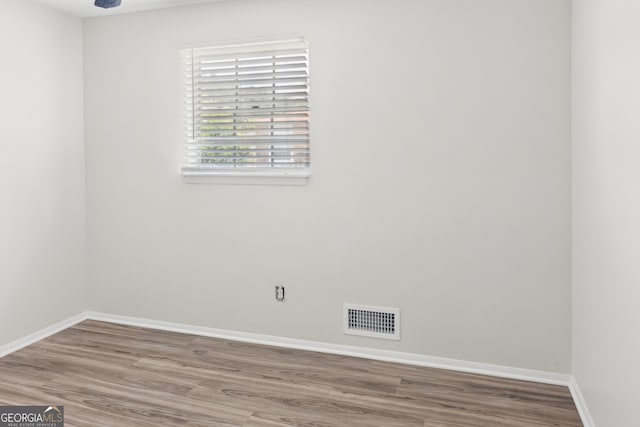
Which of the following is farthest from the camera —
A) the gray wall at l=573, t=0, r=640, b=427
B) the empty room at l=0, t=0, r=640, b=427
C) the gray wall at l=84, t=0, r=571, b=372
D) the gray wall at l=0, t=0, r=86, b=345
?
the gray wall at l=0, t=0, r=86, b=345

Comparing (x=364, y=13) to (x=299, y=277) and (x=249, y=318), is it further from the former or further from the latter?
(x=249, y=318)

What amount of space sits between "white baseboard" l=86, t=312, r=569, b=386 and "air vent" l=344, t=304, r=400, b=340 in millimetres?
112

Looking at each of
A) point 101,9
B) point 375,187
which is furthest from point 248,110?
point 101,9

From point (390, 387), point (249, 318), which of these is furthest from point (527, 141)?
point (249, 318)

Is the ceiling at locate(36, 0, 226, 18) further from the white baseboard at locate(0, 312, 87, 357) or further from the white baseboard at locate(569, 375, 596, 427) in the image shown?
the white baseboard at locate(569, 375, 596, 427)

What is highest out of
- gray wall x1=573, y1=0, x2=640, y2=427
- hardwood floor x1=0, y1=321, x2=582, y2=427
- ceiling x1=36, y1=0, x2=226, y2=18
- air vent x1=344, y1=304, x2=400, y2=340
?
ceiling x1=36, y1=0, x2=226, y2=18

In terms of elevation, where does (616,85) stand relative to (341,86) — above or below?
below

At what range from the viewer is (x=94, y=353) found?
334 cm

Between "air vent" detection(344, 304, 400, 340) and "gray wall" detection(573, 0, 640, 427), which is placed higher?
"gray wall" detection(573, 0, 640, 427)

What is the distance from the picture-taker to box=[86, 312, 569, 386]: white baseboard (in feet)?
9.62

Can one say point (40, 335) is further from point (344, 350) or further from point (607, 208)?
point (607, 208)

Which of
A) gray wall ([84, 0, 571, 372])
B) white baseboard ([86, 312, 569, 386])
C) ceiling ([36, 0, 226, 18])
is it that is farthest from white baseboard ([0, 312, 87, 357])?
ceiling ([36, 0, 226, 18])

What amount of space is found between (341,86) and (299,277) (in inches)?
51.2

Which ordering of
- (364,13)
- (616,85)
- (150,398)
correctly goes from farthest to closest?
1. (364,13)
2. (150,398)
3. (616,85)
